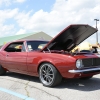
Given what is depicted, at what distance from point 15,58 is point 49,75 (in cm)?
161

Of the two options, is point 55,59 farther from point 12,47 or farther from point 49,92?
point 12,47

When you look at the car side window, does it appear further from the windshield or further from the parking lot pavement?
the parking lot pavement

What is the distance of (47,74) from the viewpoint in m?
5.15

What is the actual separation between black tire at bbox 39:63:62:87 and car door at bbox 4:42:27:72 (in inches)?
30.7

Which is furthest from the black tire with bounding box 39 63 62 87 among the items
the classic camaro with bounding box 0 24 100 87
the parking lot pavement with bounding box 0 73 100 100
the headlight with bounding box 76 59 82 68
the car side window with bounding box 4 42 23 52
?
the car side window with bounding box 4 42 23 52

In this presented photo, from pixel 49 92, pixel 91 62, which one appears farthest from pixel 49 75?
pixel 91 62

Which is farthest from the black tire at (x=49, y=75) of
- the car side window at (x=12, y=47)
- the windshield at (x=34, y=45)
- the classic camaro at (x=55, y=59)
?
the car side window at (x=12, y=47)

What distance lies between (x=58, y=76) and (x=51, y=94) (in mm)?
638

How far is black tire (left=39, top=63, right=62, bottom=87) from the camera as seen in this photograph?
4863 millimetres

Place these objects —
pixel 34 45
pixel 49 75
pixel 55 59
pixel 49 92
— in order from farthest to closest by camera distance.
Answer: pixel 34 45
pixel 49 75
pixel 55 59
pixel 49 92

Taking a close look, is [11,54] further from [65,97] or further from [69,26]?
[65,97]

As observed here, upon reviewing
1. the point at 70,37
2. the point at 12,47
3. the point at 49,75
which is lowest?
the point at 49,75

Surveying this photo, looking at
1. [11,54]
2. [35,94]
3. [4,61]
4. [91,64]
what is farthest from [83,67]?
[4,61]

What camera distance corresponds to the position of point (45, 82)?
519cm
